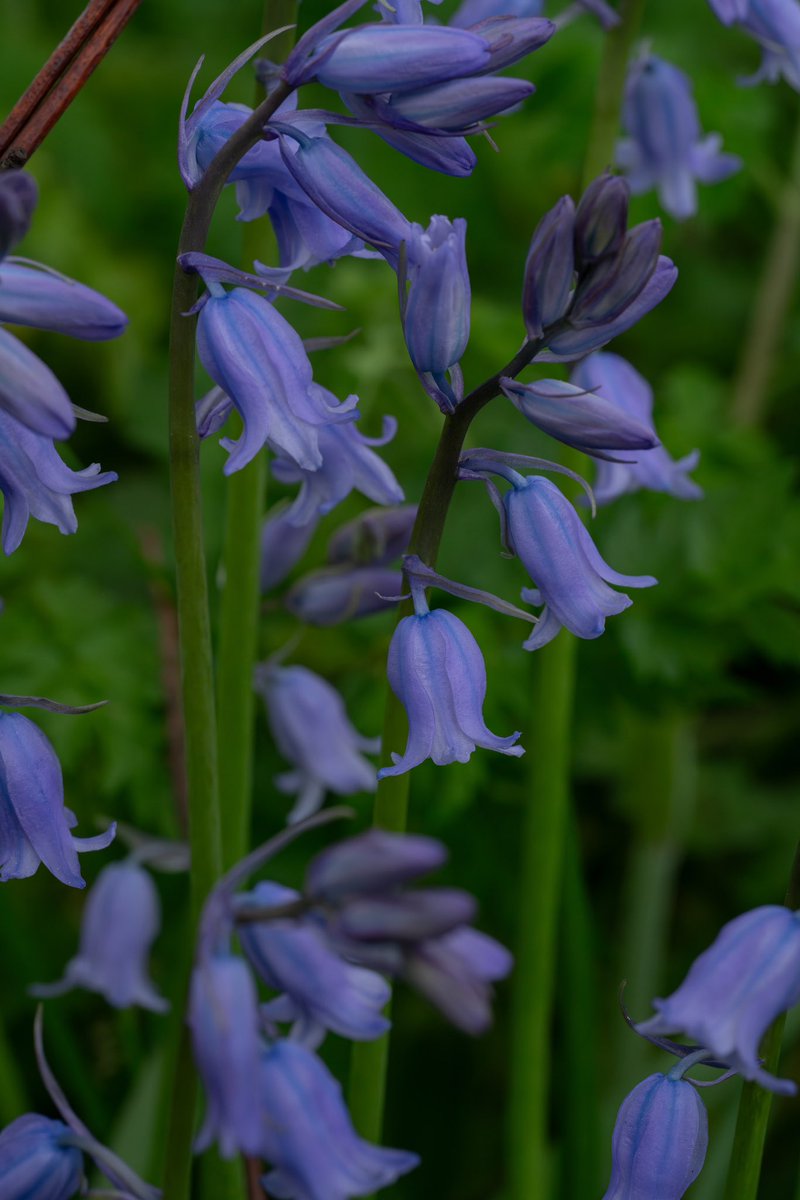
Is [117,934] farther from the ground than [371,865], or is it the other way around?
[371,865]

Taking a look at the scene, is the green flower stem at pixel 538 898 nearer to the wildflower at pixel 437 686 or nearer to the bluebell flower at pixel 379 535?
the bluebell flower at pixel 379 535

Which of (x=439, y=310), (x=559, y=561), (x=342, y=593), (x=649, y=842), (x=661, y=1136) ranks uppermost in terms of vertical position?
(x=439, y=310)

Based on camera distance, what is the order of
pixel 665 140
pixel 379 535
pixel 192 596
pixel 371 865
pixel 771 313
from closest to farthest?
pixel 371 865, pixel 192 596, pixel 379 535, pixel 665 140, pixel 771 313

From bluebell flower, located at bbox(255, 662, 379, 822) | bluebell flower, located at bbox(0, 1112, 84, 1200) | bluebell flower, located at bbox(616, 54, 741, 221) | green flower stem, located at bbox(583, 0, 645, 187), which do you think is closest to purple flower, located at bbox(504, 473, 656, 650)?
bluebell flower, located at bbox(0, 1112, 84, 1200)

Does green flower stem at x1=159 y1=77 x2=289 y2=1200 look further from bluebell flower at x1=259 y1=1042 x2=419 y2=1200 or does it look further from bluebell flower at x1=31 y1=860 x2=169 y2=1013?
bluebell flower at x1=31 y1=860 x2=169 y2=1013

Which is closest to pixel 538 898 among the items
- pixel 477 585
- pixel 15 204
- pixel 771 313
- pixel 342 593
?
pixel 342 593

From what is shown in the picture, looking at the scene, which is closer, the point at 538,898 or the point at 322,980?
the point at 322,980

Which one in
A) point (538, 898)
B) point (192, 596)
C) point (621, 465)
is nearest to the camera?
point (192, 596)

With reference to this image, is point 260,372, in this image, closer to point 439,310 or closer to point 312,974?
point 439,310
